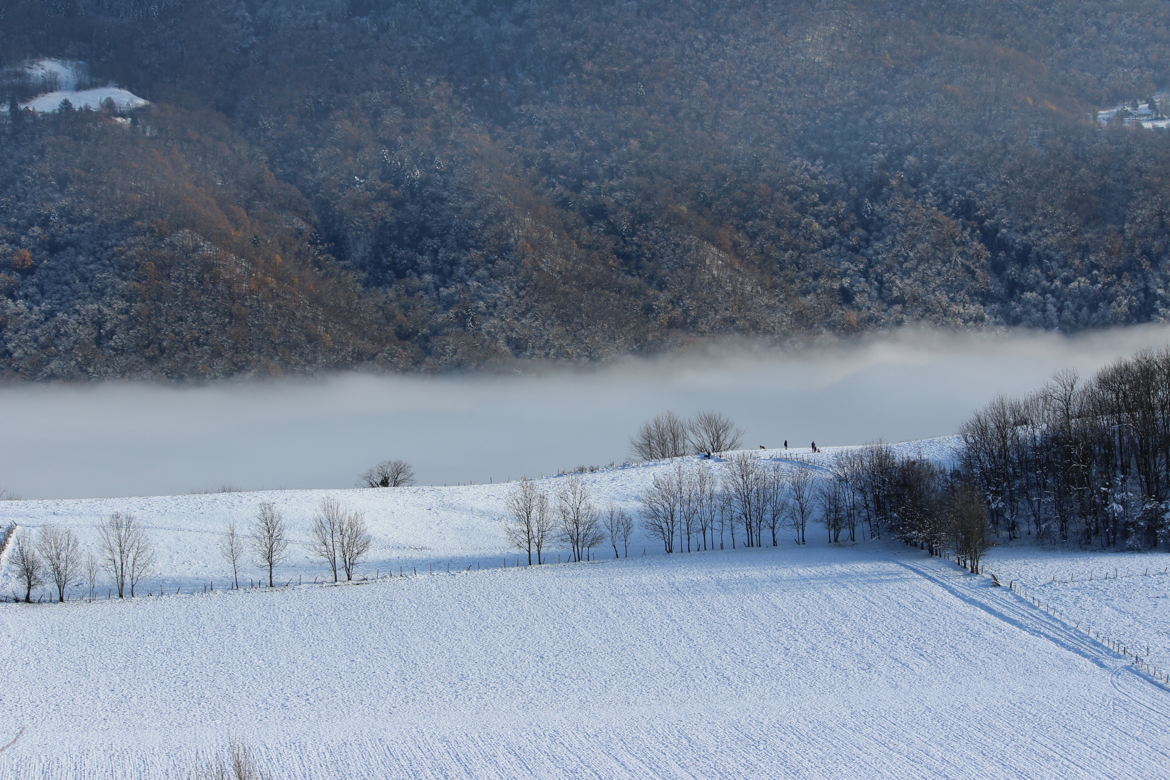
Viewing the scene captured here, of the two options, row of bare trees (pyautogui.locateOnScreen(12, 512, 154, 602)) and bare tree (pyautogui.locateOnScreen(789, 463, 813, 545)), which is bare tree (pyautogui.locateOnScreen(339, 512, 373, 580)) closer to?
row of bare trees (pyautogui.locateOnScreen(12, 512, 154, 602))

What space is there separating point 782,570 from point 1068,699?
26498 mm

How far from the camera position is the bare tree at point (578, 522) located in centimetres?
8756

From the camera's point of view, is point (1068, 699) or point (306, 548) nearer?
point (1068, 699)

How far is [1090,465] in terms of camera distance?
3337 inches

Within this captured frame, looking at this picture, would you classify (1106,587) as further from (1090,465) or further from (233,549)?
(233,549)

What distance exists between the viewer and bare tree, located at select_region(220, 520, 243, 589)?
8100cm

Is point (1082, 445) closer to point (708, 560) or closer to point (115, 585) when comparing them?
point (708, 560)

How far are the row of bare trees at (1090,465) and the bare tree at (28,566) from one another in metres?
69.4

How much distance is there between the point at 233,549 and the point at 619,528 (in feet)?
97.1

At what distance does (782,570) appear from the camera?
253ft

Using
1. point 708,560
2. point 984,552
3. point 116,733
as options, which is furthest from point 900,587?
point 116,733

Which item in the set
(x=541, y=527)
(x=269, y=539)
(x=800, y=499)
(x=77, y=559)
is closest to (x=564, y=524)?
(x=541, y=527)

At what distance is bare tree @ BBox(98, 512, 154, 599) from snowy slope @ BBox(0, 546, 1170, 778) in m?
5.26

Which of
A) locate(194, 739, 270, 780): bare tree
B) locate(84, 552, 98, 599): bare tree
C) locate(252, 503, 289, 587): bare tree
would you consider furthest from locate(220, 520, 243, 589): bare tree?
locate(194, 739, 270, 780): bare tree
